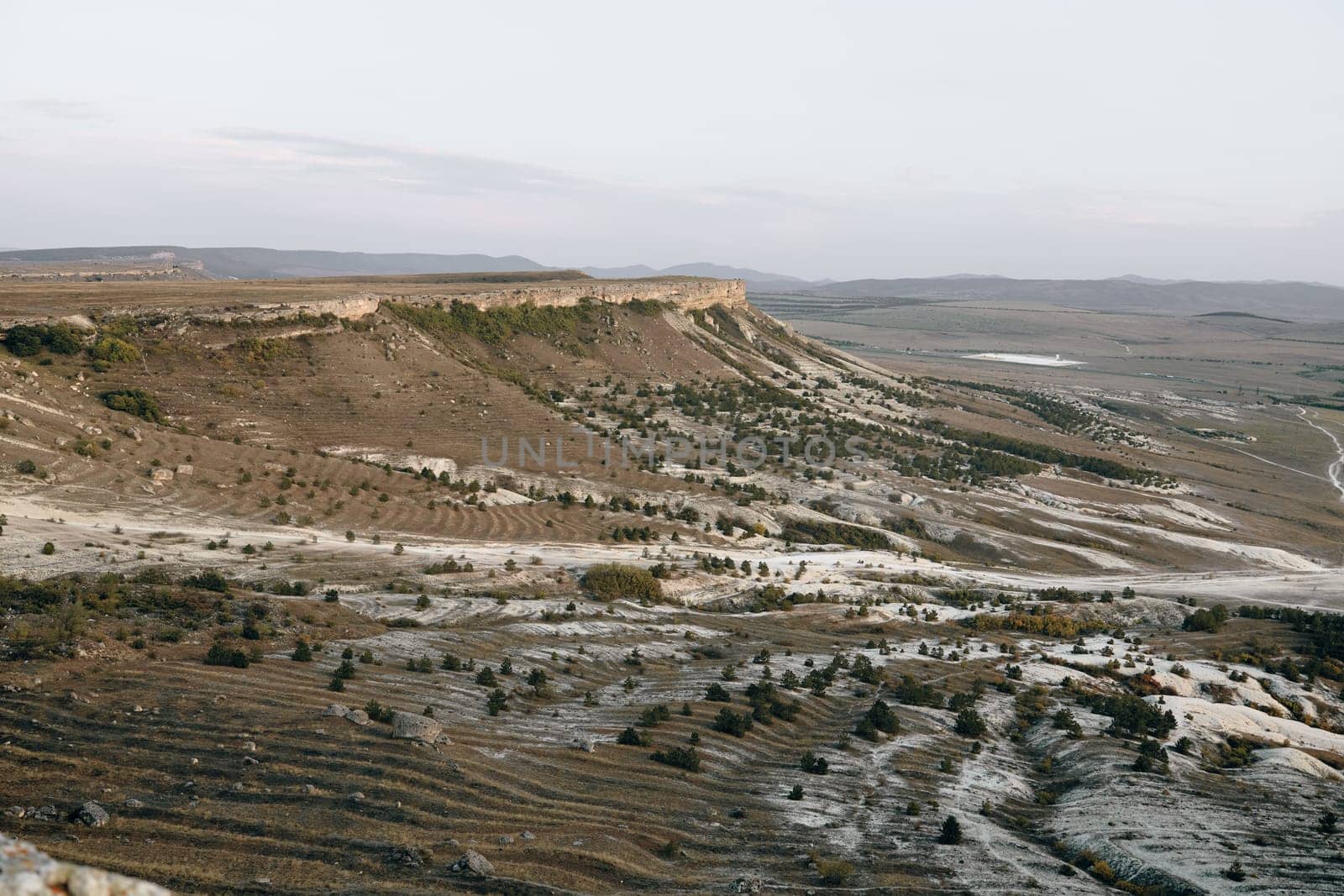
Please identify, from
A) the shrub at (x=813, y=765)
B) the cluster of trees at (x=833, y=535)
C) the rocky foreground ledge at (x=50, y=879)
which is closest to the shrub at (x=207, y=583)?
the shrub at (x=813, y=765)

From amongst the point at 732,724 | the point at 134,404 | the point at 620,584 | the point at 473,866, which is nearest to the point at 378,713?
the point at 473,866

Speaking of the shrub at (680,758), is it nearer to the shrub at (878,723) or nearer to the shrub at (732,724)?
the shrub at (732,724)

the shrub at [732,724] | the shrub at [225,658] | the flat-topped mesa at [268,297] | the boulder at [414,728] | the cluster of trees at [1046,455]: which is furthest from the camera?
the cluster of trees at [1046,455]

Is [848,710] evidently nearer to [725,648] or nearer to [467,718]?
[725,648]

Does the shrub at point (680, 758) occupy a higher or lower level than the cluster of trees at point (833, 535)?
higher

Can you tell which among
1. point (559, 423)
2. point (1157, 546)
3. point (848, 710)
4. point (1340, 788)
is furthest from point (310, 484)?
point (1157, 546)

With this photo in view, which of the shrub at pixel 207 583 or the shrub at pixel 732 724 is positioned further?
the shrub at pixel 207 583
